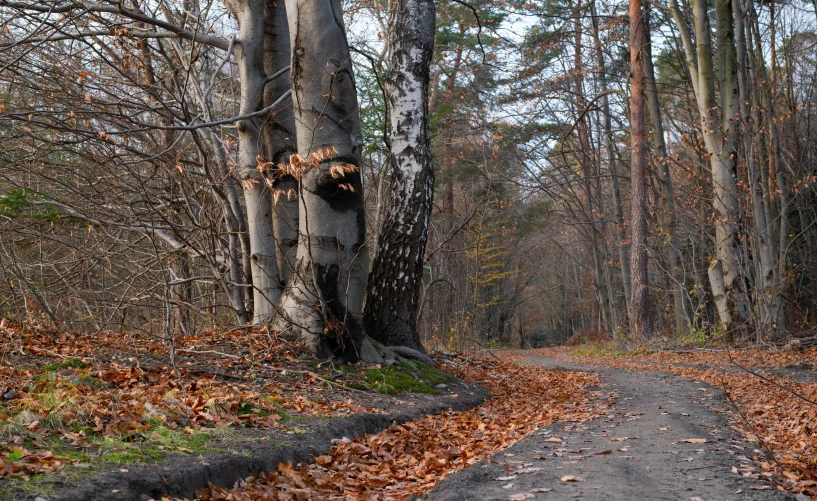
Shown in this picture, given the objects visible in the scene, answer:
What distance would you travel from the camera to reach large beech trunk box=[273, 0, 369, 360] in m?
6.81

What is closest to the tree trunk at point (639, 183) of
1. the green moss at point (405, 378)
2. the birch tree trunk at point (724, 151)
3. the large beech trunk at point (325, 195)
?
the birch tree trunk at point (724, 151)

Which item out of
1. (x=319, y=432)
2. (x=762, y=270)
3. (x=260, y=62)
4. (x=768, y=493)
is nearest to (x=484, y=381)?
(x=319, y=432)

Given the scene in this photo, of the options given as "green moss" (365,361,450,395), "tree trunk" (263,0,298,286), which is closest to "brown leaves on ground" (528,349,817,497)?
"green moss" (365,361,450,395)

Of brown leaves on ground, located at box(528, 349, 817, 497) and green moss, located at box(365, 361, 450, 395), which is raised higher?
green moss, located at box(365, 361, 450, 395)

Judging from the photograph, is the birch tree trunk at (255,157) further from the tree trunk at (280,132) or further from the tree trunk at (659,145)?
the tree trunk at (659,145)

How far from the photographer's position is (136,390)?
469 centimetres

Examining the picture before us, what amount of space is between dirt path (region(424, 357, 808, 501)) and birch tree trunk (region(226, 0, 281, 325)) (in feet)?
12.2

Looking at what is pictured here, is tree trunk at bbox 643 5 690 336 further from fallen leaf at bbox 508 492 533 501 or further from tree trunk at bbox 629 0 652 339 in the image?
fallen leaf at bbox 508 492 533 501

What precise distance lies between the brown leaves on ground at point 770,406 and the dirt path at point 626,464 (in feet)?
0.53

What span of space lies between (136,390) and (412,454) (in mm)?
2123

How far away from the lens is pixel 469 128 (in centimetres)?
2312

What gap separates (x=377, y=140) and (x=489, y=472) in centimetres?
Answer: 1077

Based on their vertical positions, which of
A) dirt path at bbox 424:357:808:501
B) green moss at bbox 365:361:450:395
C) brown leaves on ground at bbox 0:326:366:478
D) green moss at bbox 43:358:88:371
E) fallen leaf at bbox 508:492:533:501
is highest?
green moss at bbox 43:358:88:371

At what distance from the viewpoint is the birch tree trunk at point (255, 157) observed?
761 centimetres
